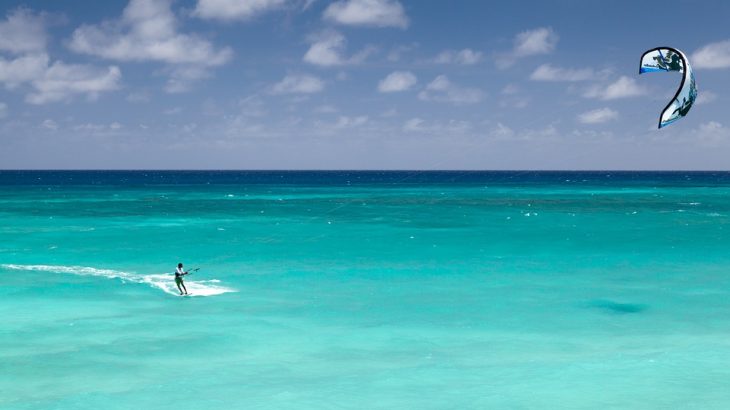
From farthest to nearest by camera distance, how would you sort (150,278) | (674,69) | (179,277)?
1. (150,278)
2. (179,277)
3. (674,69)

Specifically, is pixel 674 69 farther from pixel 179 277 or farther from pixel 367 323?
pixel 179 277

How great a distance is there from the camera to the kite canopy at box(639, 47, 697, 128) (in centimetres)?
1632

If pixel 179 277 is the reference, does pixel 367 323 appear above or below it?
below

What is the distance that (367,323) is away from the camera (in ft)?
70.4

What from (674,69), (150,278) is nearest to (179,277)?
(150,278)

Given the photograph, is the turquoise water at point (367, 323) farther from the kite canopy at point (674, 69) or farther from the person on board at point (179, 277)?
the kite canopy at point (674, 69)

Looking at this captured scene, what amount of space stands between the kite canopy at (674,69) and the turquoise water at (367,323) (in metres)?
6.07

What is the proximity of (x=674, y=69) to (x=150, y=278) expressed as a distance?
21.4 meters

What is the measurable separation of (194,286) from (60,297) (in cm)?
480

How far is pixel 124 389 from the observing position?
610 inches

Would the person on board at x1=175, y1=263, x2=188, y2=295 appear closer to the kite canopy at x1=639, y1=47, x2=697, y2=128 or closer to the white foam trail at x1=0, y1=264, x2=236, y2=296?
the white foam trail at x1=0, y1=264, x2=236, y2=296

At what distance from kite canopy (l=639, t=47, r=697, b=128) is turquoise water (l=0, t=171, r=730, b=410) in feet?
19.9

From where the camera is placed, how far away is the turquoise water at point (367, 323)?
1540cm

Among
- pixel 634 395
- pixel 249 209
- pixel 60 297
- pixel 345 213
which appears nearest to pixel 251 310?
pixel 60 297
